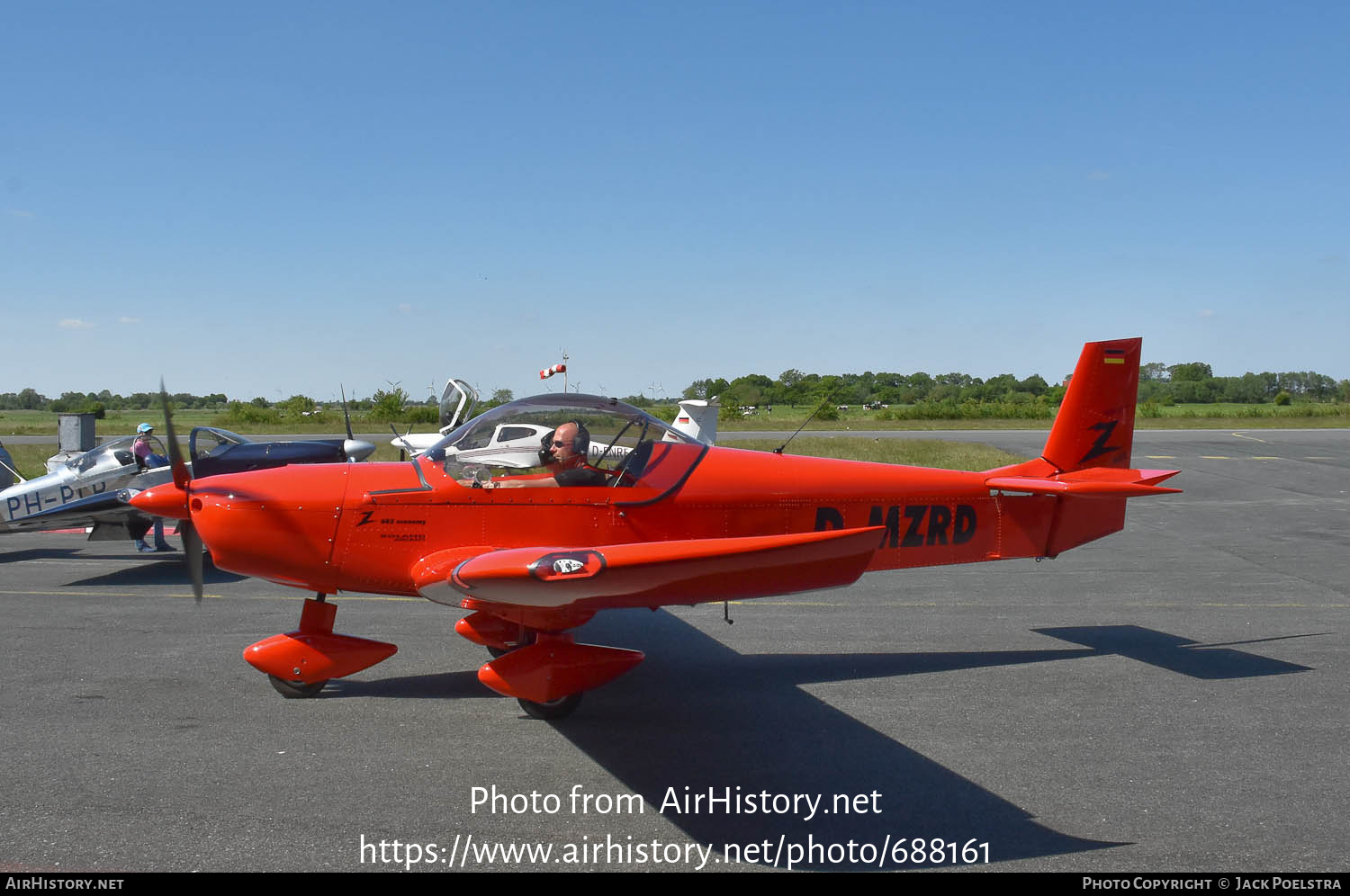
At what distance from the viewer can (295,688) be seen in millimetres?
5902

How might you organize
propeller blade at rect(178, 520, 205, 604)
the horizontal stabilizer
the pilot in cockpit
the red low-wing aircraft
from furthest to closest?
1. the horizontal stabilizer
2. propeller blade at rect(178, 520, 205, 604)
3. the pilot in cockpit
4. the red low-wing aircraft

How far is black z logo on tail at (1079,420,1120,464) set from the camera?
7027 millimetres

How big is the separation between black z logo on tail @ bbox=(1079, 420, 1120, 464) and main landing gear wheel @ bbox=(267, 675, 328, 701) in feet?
19.9

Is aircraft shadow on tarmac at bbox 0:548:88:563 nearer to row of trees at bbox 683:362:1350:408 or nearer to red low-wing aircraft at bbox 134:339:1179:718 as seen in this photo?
red low-wing aircraft at bbox 134:339:1179:718

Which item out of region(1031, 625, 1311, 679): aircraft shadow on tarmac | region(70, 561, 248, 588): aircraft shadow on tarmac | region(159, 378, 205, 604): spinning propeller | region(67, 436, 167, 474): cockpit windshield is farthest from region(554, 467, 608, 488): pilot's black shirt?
region(67, 436, 167, 474): cockpit windshield

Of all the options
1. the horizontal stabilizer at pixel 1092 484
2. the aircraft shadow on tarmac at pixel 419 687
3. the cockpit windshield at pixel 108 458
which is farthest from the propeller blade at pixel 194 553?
the cockpit windshield at pixel 108 458

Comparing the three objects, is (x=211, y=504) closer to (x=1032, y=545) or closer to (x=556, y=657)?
(x=556, y=657)

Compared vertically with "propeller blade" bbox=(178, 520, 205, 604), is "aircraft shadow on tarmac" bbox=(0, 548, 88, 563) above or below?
below

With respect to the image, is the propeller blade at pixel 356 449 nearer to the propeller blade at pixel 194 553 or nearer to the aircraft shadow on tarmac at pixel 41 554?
the aircraft shadow on tarmac at pixel 41 554

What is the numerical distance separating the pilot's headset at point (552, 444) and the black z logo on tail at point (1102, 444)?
4.11 meters

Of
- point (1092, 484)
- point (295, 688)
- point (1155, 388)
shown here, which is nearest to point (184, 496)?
point (295, 688)

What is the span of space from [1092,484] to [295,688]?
5870 millimetres

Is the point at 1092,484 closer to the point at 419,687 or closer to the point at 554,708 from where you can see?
the point at 554,708

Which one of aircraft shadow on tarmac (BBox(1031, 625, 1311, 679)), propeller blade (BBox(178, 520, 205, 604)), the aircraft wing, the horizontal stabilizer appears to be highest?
the horizontal stabilizer
